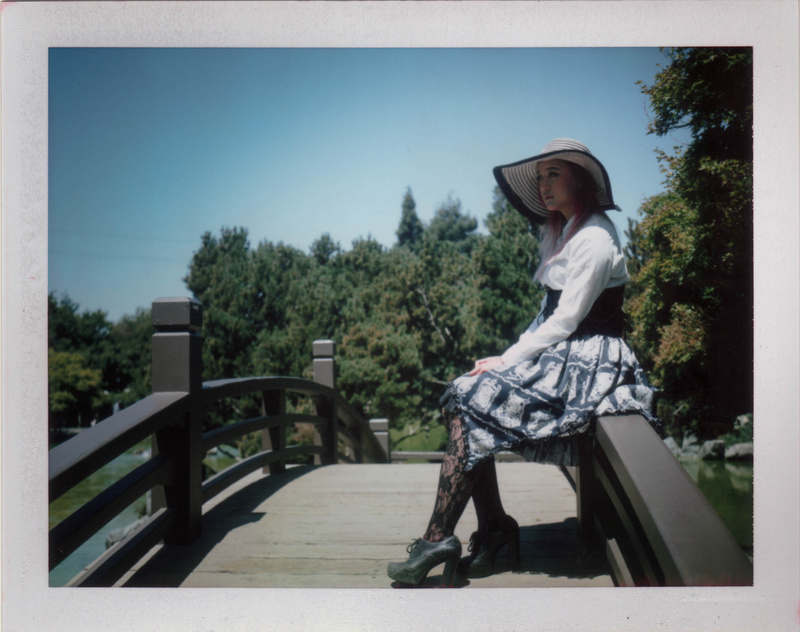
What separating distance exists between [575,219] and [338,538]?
1506mm

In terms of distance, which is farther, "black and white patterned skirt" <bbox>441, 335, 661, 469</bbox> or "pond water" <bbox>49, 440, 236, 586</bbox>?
"pond water" <bbox>49, 440, 236, 586</bbox>

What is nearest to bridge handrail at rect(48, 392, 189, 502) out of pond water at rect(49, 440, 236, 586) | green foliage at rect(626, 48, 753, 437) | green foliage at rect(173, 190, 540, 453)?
green foliage at rect(173, 190, 540, 453)

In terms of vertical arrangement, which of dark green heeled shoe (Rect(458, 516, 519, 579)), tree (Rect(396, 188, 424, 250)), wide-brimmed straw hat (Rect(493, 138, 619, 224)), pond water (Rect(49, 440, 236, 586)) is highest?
tree (Rect(396, 188, 424, 250))

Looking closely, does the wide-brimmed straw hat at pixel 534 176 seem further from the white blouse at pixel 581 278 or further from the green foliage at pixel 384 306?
the green foliage at pixel 384 306

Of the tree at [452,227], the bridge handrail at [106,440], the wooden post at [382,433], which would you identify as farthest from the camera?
the wooden post at [382,433]

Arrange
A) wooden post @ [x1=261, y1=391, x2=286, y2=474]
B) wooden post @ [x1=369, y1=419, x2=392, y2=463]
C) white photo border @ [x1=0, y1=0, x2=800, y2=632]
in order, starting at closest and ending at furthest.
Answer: white photo border @ [x1=0, y1=0, x2=800, y2=632]
wooden post @ [x1=261, y1=391, x2=286, y2=474]
wooden post @ [x1=369, y1=419, x2=392, y2=463]

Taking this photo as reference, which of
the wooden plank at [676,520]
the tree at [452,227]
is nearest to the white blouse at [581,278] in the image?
the wooden plank at [676,520]

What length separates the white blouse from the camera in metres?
1.82

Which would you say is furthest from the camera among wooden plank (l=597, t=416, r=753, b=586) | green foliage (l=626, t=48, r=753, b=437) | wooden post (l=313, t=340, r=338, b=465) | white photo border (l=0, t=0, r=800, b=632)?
wooden post (l=313, t=340, r=338, b=465)

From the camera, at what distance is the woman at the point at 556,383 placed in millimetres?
1812

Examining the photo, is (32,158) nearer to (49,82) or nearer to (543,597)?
(49,82)

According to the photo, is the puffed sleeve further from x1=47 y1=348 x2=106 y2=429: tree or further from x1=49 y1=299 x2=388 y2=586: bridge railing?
Result: x1=47 y1=348 x2=106 y2=429: tree

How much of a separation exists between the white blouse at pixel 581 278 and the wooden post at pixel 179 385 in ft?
3.98

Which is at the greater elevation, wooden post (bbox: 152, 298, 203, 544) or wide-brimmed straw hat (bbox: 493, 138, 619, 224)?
wide-brimmed straw hat (bbox: 493, 138, 619, 224)
